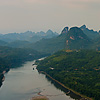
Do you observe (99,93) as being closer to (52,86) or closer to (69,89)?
(69,89)

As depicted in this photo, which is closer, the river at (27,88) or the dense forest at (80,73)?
the river at (27,88)

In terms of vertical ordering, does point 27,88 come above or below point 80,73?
below

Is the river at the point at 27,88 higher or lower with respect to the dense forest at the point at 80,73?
lower

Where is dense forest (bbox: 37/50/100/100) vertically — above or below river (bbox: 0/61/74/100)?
above

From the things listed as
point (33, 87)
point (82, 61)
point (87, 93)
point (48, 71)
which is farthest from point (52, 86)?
point (82, 61)

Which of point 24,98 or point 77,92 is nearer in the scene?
point 24,98

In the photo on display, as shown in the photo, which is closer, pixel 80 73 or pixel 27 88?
pixel 27 88

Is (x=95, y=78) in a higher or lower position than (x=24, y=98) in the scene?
higher

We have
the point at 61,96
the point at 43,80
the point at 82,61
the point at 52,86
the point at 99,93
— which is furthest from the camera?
the point at 82,61

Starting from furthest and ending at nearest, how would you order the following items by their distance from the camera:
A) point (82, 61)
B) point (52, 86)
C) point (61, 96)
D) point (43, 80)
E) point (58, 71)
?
point (82, 61)
point (58, 71)
point (43, 80)
point (52, 86)
point (61, 96)

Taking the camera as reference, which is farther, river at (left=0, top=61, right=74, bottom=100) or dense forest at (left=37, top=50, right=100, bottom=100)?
dense forest at (left=37, top=50, right=100, bottom=100)
